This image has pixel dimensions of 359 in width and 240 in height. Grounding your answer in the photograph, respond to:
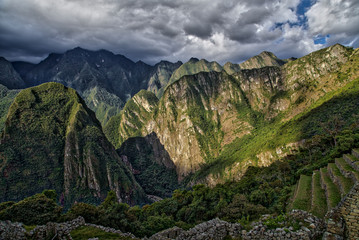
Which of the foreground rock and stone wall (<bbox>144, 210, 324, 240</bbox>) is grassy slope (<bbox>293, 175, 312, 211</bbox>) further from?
stone wall (<bbox>144, 210, 324, 240</bbox>)

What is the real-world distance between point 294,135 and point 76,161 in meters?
124

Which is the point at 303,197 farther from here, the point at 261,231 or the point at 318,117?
the point at 318,117

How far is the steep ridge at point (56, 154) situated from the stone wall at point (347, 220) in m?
120

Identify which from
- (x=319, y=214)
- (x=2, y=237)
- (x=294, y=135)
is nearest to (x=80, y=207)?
(x=2, y=237)

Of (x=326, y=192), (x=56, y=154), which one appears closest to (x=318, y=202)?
(x=326, y=192)

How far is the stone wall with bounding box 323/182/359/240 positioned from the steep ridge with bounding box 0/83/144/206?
12032cm

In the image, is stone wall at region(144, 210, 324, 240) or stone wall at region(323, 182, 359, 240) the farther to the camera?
stone wall at region(144, 210, 324, 240)

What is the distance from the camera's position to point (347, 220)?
850 cm

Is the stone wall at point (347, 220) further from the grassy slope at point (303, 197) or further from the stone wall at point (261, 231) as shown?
the grassy slope at point (303, 197)

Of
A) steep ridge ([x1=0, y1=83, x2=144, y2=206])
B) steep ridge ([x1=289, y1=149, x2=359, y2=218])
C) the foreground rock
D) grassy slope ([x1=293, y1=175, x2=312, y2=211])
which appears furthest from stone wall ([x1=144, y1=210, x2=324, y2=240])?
steep ridge ([x1=0, y1=83, x2=144, y2=206])

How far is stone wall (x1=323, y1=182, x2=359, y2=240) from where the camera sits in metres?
8.32

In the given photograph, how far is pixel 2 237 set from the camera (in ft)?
40.7

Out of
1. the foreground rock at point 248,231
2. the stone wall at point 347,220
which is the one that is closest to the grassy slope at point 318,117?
the foreground rock at point 248,231

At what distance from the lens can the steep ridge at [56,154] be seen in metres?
102
